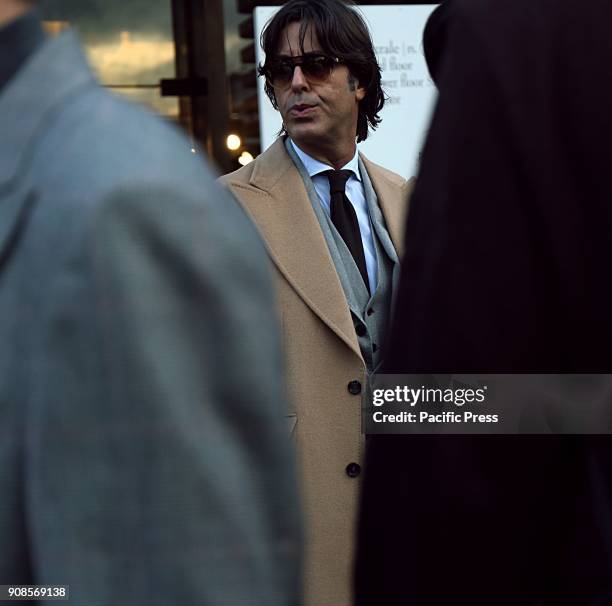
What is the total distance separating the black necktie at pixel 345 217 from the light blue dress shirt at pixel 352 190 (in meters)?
0.01

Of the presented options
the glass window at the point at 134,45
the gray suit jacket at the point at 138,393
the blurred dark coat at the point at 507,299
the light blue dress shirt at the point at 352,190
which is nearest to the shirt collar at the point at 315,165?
the light blue dress shirt at the point at 352,190

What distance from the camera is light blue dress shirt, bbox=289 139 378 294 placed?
320 cm

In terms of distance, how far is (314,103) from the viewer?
338cm

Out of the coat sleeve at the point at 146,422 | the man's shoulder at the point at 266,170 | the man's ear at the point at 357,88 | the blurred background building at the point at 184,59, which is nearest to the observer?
the coat sleeve at the point at 146,422

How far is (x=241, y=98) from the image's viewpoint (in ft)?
22.5

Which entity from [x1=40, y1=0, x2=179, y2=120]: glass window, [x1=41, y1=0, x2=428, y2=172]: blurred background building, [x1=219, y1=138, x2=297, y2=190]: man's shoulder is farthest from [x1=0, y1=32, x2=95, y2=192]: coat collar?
[x1=40, y1=0, x2=179, y2=120]: glass window

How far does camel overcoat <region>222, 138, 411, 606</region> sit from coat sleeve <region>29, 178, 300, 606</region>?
2081 mm

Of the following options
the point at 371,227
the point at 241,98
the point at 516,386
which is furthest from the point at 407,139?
the point at 516,386

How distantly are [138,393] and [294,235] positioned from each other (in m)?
2.27

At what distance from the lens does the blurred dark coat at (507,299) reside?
997 mm

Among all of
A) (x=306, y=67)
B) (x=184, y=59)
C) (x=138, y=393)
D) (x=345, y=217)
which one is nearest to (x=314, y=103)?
(x=306, y=67)

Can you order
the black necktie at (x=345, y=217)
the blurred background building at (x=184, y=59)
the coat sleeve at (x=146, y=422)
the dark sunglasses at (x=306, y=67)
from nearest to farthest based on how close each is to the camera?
the coat sleeve at (x=146, y=422), the black necktie at (x=345, y=217), the dark sunglasses at (x=306, y=67), the blurred background building at (x=184, y=59)

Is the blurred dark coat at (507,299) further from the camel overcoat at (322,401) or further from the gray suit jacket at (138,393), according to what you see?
the camel overcoat at (322,401)

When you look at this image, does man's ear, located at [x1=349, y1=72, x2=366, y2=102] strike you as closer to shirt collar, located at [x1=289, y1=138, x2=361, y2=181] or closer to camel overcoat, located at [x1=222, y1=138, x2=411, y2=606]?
shirt collar, located at [x1=289, y1=138, x2=361, y2=181]
